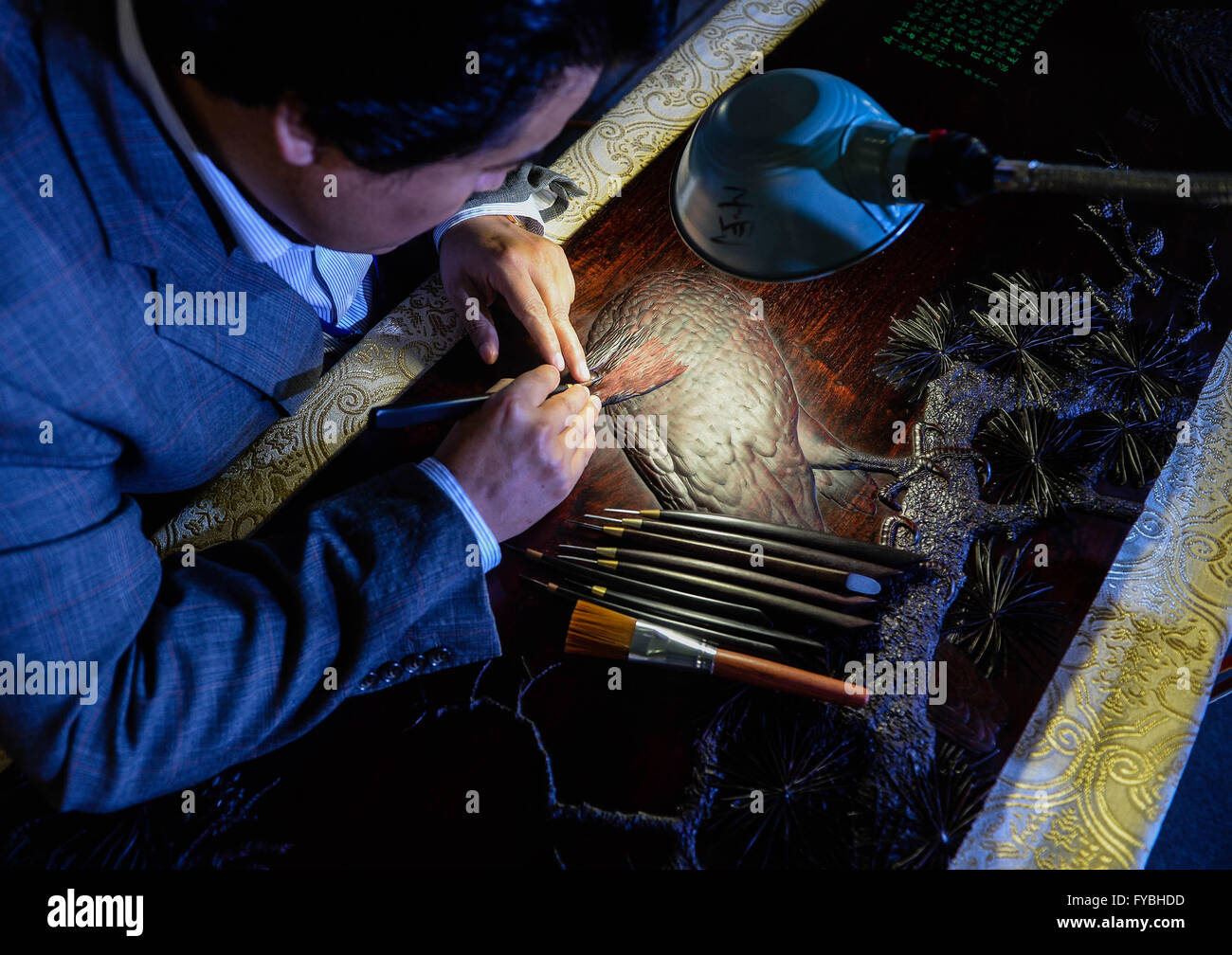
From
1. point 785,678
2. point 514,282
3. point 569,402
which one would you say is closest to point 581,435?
point 569,402

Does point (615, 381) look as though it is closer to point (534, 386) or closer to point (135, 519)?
point (534, 386)

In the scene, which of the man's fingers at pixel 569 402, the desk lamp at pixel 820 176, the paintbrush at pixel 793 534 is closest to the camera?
the desk lamp at pixel 820 176

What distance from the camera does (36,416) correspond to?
0.96m

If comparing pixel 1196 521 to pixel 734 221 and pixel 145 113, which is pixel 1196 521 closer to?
pixel 734 221

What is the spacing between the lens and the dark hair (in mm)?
819

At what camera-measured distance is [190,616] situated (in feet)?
3.56

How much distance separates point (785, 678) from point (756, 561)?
18 centimetres

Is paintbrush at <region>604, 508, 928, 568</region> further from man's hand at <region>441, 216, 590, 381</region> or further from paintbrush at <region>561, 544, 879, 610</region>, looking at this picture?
man's hand at <region>441, 216, 590, 381</region>

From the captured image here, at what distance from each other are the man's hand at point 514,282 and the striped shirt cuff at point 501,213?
0.02 metres
